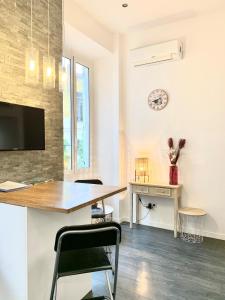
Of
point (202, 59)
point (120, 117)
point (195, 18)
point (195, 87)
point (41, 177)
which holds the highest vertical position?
point (195, 18)

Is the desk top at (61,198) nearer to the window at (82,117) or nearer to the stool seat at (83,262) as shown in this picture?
the stool seat at (83,262)

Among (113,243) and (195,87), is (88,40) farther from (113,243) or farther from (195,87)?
(113,243)

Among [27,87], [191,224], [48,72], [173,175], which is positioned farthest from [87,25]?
[191,224]

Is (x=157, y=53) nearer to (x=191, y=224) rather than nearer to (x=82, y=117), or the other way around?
(x=82, y=117)

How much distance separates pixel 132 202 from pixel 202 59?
2323 mm

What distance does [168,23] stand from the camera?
367 cm

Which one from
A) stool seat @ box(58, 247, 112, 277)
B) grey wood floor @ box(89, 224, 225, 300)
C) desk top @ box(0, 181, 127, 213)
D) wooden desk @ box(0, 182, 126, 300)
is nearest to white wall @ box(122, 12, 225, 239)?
grey wood floor @ box(89, 224, 225, 300)

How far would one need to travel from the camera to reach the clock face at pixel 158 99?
376 cm

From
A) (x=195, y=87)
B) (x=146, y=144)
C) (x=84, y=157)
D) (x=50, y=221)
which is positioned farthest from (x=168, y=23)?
(x=50, y=221)

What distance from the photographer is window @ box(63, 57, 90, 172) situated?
Answer: 12.4 ft

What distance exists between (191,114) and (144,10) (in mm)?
1567

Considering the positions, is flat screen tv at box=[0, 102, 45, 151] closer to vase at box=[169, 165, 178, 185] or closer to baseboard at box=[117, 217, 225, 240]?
vase at box=[169, 165, 178, 185]

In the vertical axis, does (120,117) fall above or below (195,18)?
below

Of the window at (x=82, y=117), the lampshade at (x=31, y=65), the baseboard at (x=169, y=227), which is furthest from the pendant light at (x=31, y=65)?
the baseboard at (x=169, y=227)
